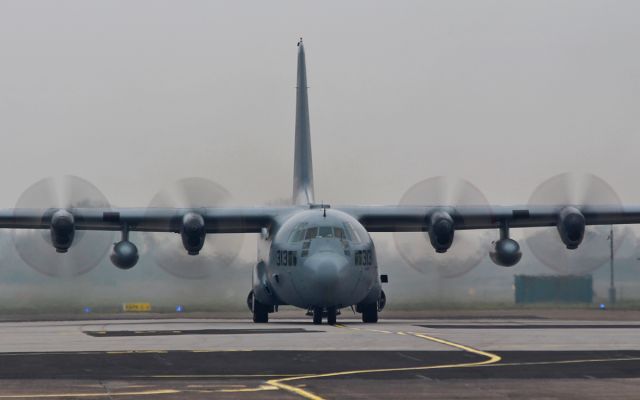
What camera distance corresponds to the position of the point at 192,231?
140 feet

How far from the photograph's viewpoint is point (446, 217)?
1727 inches

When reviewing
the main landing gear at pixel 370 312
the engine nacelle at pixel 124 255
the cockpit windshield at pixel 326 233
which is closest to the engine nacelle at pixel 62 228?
the engine nacelle at pixel 124 255

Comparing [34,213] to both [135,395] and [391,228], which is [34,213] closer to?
[391,228]

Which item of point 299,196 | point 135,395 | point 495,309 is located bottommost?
point 135,395

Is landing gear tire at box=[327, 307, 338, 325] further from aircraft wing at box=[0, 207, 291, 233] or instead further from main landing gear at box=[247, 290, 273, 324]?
aircraft wing at box=[0, 207, 291, 233]

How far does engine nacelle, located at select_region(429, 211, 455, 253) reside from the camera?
43.6 m

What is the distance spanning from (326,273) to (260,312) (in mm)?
8762

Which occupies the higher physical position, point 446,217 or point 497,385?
point 446,217

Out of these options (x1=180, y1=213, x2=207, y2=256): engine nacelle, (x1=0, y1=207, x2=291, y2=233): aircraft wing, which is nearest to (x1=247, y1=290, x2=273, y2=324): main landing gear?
(x1=0, y1=207, x2=291, y2=233): aircraft wing

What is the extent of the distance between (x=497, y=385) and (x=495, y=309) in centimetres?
3985

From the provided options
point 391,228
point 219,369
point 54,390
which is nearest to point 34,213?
point 391,228

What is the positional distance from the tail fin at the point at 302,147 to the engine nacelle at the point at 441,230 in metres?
5.46

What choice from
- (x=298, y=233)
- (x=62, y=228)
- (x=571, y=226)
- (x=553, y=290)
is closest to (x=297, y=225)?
(x=298, y=233)

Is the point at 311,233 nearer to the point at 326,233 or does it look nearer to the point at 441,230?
the point at 326,233
